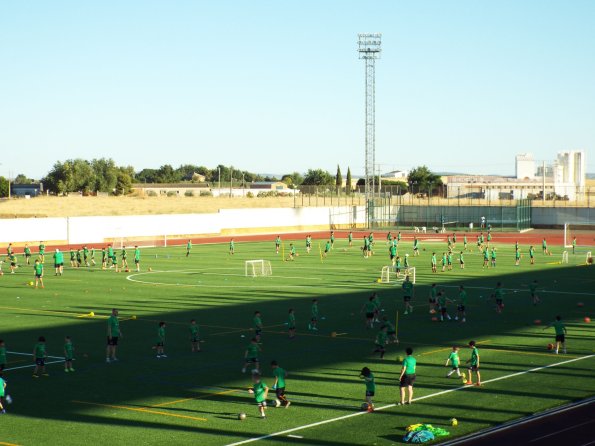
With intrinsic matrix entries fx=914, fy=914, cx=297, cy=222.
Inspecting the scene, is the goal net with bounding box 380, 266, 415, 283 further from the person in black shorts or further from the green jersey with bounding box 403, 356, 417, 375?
the green jersey with bounding box 403, 356, 417, 375

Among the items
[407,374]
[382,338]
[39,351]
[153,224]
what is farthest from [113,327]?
[153,224]

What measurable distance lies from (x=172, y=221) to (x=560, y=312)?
6560cm

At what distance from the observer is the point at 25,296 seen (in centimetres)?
5238

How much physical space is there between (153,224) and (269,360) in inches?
2816

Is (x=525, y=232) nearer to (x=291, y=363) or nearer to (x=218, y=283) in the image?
(x=218, y=283)

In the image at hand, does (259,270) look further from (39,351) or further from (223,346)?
(39,351)

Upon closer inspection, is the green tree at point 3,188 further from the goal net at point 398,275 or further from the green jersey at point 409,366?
the green jersey at point 409,366

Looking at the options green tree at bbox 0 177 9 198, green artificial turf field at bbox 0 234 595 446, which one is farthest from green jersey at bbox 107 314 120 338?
green tree at bbox 0 177 9 198

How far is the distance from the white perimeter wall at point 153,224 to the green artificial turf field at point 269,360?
27594 millimetres

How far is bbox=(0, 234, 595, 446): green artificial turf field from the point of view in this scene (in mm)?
23672

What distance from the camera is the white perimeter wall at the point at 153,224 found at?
296 feet

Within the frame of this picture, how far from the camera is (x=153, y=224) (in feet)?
336

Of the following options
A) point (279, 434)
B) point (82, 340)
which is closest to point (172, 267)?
point (82, 340)

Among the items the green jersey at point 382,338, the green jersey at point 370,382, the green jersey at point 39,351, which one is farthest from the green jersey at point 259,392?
the green jersey at point 382,338
